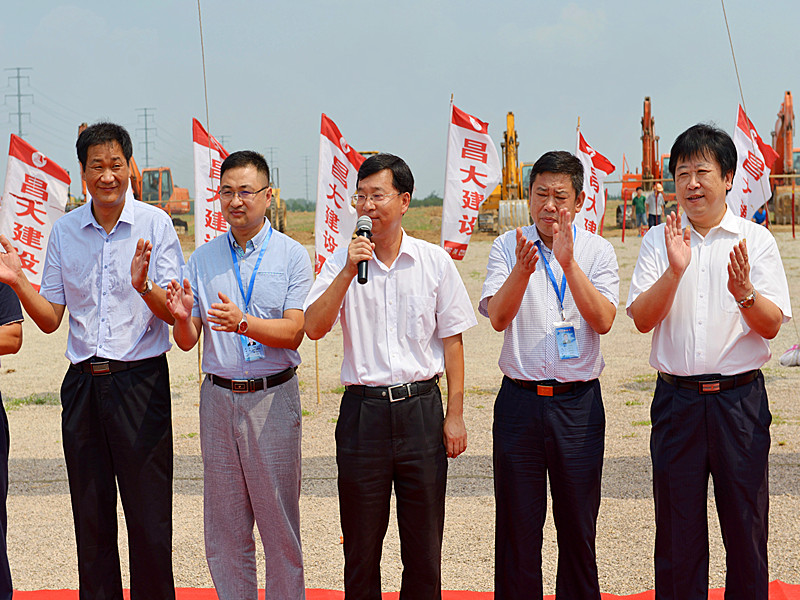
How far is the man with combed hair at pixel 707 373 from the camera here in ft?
9.73

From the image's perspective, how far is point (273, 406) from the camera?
3.13 m

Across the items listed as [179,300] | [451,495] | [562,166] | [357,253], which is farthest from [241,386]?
[451,495]

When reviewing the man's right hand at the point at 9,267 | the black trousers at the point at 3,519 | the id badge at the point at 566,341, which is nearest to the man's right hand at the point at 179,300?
the man's right hand at the point at 9,267

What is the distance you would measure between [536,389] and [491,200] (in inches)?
897

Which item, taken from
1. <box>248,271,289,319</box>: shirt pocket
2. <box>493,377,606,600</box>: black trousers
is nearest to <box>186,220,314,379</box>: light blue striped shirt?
<box>248,271,289,319</box>: shirt pocket

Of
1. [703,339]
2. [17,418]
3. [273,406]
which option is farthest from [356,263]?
[17,418]

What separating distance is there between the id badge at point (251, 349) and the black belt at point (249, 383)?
9 cm

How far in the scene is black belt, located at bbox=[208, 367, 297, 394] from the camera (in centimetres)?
312

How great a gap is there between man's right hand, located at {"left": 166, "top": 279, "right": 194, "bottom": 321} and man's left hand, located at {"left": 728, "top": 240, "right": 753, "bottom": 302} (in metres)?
2.00

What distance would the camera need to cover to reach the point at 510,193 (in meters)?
24.5

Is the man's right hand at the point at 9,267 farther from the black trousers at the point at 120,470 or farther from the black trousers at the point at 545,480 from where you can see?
the black trousers at the point at 545,480

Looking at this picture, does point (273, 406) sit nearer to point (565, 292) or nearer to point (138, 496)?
point (138, 496)

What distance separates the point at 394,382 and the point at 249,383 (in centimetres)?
58

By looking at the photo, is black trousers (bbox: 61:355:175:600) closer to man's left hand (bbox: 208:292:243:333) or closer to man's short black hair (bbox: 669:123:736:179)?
man's left hand (bbox: 208:292:243:333)
